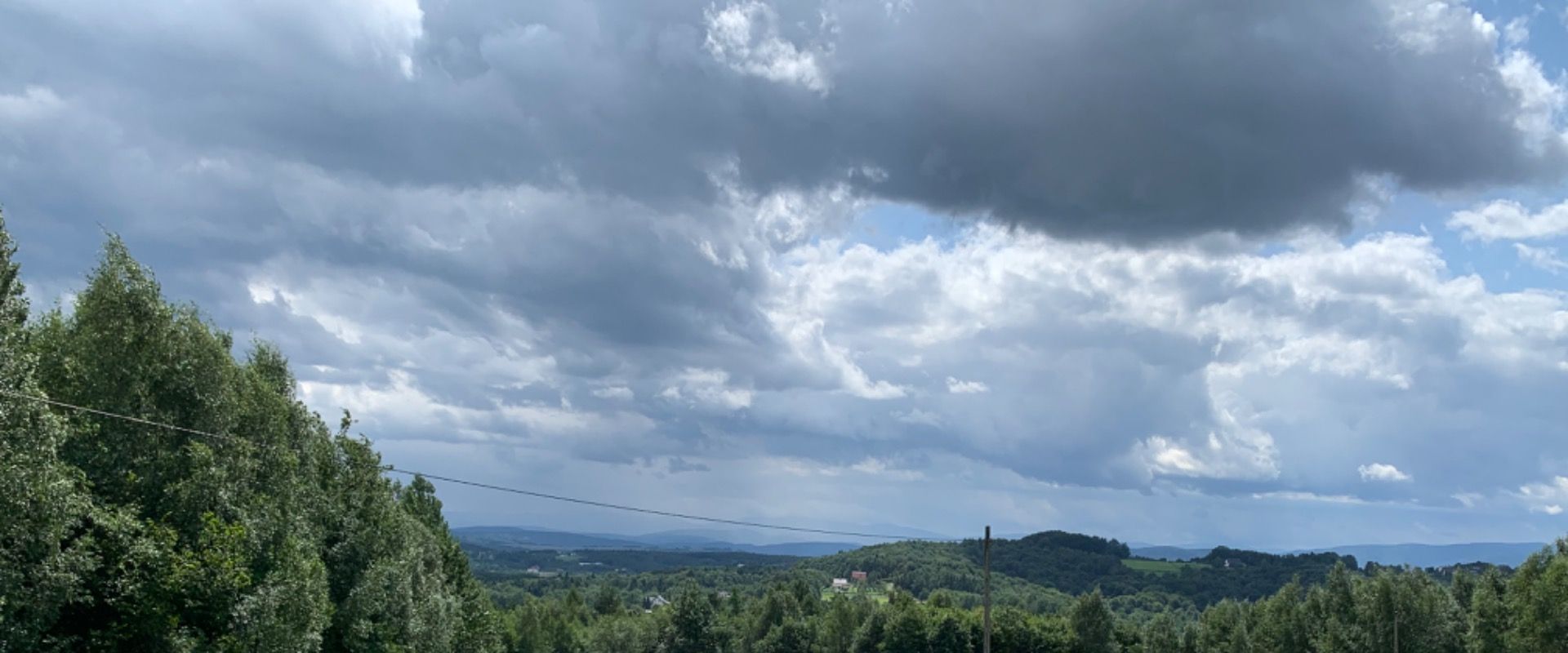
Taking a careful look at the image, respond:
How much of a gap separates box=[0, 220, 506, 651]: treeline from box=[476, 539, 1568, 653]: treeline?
6907cm

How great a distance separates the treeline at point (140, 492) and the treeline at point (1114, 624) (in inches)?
2719

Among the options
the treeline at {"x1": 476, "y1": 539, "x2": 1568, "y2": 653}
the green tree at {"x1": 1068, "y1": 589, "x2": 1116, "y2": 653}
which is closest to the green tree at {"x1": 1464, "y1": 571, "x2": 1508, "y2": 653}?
the treeline at {"x1": 476, "y1": 539, "x2": 1568, "y2": 653}

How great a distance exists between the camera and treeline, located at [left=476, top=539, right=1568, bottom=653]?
2804 inches

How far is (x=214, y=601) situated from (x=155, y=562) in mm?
1907

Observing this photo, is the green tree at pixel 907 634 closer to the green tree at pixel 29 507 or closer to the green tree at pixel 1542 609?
the green tree at pixel 1542 609

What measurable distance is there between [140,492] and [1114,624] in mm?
107363

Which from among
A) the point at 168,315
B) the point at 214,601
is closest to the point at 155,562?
the point at 214,601

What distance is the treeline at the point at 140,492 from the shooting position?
22.9 metres

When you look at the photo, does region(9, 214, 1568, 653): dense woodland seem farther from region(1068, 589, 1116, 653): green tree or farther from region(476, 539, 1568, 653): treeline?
region(1068, 589, 1116, 653): green tree

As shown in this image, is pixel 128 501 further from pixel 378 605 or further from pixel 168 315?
pixel 378 605

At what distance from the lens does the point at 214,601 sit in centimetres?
2856

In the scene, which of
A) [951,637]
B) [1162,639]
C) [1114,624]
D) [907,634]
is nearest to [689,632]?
[907,634]

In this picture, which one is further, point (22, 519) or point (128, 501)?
point (128, 501)

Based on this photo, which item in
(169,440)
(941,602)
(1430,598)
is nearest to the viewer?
(169,440)
